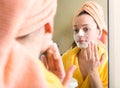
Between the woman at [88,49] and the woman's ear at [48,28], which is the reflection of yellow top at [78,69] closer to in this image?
the woman at [88,49]

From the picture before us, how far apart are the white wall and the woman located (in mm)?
78

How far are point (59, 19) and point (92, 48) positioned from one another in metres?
0.19

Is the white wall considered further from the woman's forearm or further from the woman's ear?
the woman's ear

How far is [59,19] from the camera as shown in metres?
0.92

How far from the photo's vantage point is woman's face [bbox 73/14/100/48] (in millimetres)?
918

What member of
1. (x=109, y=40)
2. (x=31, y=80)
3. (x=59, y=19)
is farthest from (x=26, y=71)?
(x=109, y=40)

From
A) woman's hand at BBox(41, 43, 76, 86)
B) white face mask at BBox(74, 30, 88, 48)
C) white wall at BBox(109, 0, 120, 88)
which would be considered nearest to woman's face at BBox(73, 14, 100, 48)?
white face mask at BBox(74, 30, 88, 48)

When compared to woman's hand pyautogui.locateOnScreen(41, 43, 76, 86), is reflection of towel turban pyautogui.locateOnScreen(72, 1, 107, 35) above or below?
above

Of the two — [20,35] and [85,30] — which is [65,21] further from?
[20,35]

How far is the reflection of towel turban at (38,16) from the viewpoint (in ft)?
1.21

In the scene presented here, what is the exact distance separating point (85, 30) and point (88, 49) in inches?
3.3

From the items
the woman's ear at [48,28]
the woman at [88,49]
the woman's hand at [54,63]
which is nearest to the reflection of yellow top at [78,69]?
the woman at [88,49]

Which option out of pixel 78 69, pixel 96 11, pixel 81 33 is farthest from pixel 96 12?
pixel 78 69

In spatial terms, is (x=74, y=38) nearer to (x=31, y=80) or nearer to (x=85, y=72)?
(x=85, y=72)
